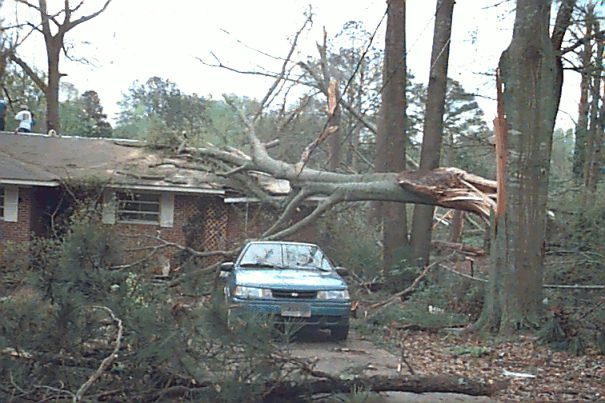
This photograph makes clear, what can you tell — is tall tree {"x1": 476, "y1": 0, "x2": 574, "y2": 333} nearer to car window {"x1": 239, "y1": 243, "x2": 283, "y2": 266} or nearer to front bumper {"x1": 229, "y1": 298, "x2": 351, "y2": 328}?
front bumper {"x1": 229, "y1": 298, "x2": 351, "y2": 328}

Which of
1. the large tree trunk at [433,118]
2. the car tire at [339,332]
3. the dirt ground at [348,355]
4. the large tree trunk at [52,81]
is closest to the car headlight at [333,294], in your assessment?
the car tire at [339,332]

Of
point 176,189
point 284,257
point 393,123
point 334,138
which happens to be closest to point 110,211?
point 176,189

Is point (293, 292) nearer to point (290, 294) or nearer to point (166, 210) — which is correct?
point (290, 294)

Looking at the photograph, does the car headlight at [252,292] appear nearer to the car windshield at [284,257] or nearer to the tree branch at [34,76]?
the car windshield at [284,257]

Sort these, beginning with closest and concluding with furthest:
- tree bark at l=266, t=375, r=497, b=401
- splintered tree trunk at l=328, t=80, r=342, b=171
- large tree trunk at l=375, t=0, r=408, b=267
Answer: tree bark at l=266, t=375, r=497, b=401, splintered tree trunk at l=328, t=80, r=342, b=171, large tree trunk at l=375, t=0, r=408, b=267

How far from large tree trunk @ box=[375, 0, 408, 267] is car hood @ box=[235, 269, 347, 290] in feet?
23.1

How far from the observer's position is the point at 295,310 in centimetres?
1140

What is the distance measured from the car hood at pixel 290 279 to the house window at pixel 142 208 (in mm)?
11017

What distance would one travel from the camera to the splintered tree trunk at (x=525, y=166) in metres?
12.1

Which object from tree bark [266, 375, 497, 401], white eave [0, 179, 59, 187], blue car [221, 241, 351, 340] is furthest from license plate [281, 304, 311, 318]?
white eave [0, 179, 59, 187]

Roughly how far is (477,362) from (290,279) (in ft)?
9.70

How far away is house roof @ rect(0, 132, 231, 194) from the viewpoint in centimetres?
2139

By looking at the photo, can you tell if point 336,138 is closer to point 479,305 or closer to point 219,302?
point 479,305

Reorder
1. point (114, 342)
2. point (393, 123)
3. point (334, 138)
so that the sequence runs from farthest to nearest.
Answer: point (334, 138) → point (393, 123) → point (114, 342)
